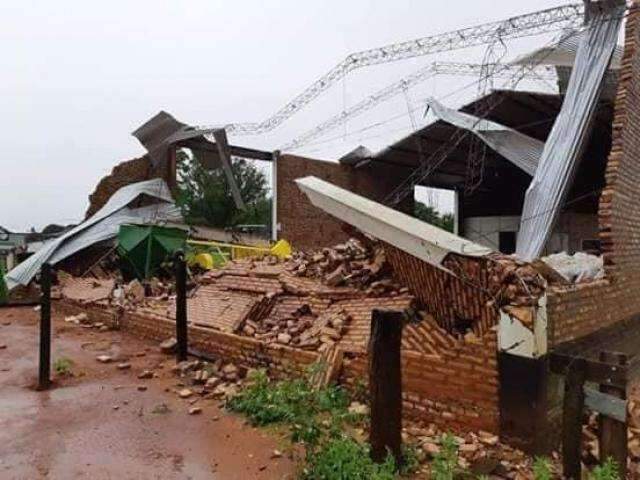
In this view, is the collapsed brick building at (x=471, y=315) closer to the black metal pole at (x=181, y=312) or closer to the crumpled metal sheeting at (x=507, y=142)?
the black metal pole at (x=181, y=312)

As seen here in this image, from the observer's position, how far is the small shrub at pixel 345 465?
3.61 meters

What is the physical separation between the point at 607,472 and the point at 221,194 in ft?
85.5

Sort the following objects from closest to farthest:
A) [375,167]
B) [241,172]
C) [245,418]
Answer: [245,418] → [375,167] → [241,172]

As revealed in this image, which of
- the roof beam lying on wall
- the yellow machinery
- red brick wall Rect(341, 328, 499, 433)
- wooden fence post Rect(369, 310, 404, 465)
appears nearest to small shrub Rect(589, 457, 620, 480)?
red brick wall Rect(341, 328, 499, 433)

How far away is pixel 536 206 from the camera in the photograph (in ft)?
26.6

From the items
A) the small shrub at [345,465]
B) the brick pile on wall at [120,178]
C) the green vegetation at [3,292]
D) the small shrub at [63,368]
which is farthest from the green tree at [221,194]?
the small shrub at [345,465]

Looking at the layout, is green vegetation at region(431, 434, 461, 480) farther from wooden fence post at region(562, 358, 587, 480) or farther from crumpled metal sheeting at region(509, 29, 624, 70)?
crumpled metal sheeting at region(509, 29, 624, 70)

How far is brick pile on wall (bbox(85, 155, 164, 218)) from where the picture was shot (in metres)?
15.6

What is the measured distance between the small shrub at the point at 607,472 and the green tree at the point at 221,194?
2354 cm

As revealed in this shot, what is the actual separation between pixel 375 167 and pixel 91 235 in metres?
10.7

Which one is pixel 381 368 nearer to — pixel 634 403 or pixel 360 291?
pixel 360 291

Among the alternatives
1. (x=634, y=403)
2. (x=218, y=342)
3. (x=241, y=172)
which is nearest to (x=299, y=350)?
(x=218, y=342)

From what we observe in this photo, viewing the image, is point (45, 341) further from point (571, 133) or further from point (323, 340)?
point (571, 133)

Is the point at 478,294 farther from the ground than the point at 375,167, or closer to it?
closer to it
